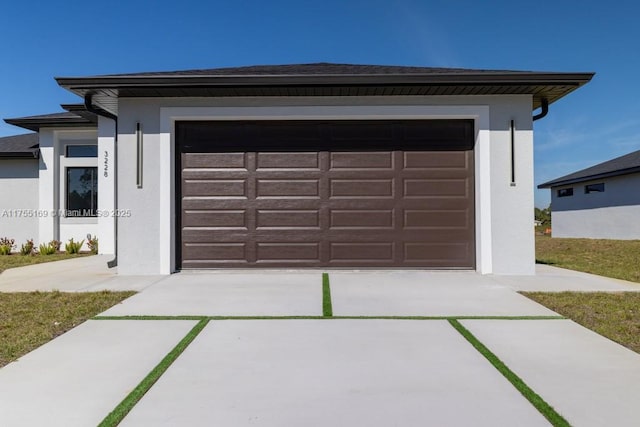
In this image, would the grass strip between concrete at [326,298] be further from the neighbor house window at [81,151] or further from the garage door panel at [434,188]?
the neighbor house window at [81,151]

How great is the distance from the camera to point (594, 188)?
18.8 metres

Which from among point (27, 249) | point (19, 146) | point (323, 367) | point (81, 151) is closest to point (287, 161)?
point (323, 367)

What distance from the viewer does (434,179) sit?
6.69 meters

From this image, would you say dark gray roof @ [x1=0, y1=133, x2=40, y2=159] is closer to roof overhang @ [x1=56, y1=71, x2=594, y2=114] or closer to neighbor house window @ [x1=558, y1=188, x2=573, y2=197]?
roof overhang @ [x1=56, y1=71, x2=594, y2=114]

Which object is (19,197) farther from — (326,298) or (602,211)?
(602,211)

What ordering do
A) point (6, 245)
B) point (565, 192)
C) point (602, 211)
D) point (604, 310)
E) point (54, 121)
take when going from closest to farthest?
point (604, 310)
point (54, 121)
point (6, 245)
point (602, 211)
point (565, 192)

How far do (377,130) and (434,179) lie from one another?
1.35 meters

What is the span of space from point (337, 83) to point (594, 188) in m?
18.7

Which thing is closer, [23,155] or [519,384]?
[519,384]

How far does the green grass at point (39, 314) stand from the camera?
3.18 metres

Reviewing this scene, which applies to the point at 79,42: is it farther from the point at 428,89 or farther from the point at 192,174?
the point at 428,89

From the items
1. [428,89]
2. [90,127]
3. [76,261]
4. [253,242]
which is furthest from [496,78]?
[90,127]

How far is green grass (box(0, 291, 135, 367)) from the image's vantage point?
10.4 feet

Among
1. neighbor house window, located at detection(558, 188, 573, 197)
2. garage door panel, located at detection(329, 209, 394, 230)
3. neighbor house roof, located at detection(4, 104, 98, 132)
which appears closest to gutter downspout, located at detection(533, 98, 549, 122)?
garage door panel, located at detection(329, 209, 394, 230)
